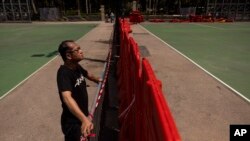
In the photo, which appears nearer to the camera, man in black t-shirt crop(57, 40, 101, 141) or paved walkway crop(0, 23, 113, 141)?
man in black t-shirt crop(57, 40, 101, 141)

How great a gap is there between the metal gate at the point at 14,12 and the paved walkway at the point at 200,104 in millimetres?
42978

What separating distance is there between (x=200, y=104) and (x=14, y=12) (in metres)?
47.9

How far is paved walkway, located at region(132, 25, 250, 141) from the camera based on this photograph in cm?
560

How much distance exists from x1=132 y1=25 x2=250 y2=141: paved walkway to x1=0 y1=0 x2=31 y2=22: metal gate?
141 ft

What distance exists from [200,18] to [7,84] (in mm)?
39557

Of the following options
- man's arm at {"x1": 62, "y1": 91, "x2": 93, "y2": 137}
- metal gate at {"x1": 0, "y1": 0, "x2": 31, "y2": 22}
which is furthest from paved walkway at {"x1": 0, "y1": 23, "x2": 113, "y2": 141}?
metal gate at {"x1": 0, "y1": 0, "x2": 31, "y2": 22}

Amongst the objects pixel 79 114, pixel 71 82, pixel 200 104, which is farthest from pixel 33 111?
pixel 200 104

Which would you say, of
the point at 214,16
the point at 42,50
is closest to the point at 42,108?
the point at 42,50

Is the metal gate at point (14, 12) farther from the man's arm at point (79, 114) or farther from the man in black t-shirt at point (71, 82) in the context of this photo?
the man's arm at point (79, 114)

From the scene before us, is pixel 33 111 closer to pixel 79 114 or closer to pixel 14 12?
pixel 79 114

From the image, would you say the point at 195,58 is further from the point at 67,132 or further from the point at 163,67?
the point at 67,132

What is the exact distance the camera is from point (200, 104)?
6.98m

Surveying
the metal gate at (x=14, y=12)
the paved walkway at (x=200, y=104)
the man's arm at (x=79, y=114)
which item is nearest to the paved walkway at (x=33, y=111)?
the man's arm at (x=79, y=114)

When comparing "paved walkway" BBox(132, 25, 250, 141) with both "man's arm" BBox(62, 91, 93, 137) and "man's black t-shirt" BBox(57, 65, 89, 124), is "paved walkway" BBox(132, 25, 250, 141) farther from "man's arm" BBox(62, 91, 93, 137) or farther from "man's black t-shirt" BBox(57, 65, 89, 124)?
"man's arm" BBox(62, 91, 93, 137)
